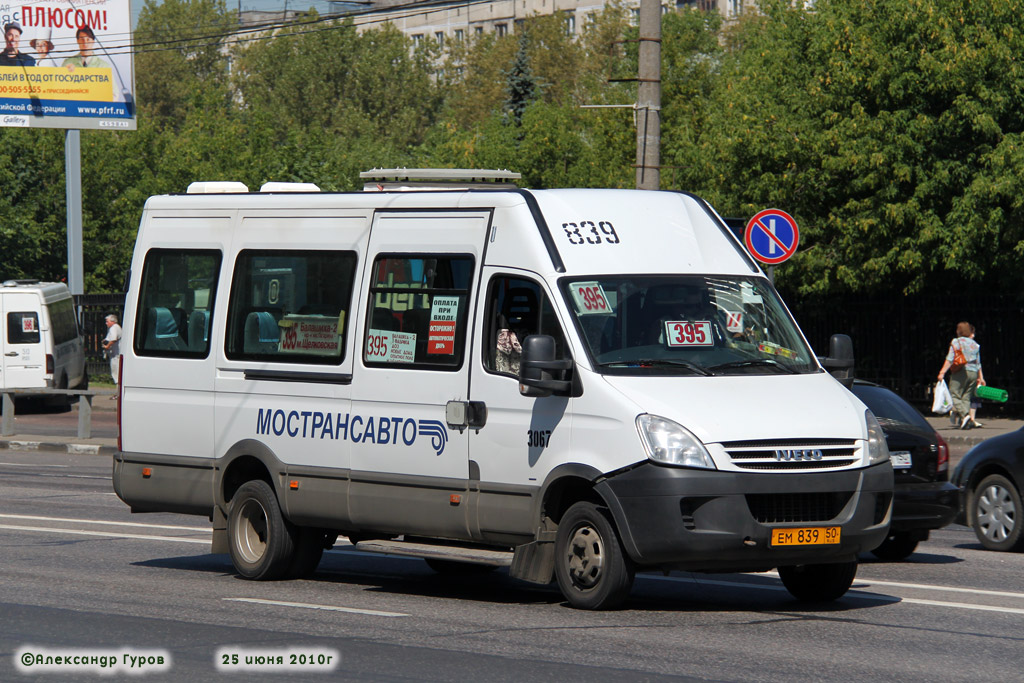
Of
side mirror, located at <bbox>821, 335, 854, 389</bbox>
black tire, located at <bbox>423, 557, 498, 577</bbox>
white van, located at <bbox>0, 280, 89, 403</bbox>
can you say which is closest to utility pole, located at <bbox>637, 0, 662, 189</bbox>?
black tire, located at <bbox>423, 557, 498, 577</bbox>

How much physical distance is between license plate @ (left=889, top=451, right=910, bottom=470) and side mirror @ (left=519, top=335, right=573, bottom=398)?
340cm

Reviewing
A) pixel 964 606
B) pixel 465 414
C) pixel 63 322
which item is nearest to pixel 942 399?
pixel 964 606

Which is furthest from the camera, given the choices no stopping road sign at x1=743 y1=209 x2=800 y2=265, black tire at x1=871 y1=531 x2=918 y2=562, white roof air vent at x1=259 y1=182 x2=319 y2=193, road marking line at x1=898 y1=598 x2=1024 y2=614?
no stopping road sign at x1=743 y1=209 x2=800 y2=265

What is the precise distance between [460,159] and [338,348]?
1365 inches

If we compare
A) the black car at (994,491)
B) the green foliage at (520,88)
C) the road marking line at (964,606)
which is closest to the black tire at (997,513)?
the black car at (994,491)

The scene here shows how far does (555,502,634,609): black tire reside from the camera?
8.89 metres

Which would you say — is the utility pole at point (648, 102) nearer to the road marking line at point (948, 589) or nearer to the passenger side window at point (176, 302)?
the passenger side window at point (176, 302)

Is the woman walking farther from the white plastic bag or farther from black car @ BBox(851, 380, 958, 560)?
black car @ BBox(851, 380, 958, 560)

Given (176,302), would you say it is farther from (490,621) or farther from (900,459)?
(900,459)

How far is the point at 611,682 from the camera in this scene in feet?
23.3

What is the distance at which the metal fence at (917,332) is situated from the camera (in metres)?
26.9

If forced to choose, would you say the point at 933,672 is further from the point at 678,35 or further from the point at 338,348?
the point at 678,35

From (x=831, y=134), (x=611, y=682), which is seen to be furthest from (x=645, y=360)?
(x=831, y=134)

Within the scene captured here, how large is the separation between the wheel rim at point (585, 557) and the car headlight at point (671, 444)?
66 cm
